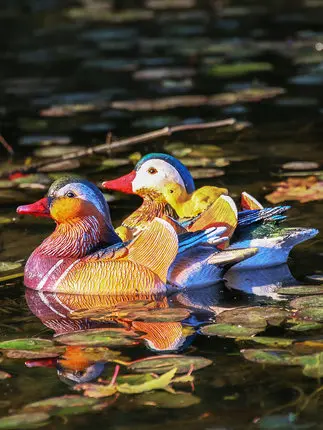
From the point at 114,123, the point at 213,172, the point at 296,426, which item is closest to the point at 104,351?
the point at 296,426

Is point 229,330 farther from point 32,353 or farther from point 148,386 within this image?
point 32,353

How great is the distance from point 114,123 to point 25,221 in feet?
11.9

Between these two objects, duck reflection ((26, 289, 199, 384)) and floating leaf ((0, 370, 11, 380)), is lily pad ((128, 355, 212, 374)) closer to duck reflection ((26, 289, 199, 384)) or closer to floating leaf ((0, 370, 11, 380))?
duck reflection ((26, 289, 199, 384))

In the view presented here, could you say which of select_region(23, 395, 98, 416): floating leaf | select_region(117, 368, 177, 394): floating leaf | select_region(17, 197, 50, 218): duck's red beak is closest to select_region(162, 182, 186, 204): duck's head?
select_region(17, 197, 50, 218): duck's red beak

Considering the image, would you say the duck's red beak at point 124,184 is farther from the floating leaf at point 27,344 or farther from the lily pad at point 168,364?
the lily pad at point 168,364

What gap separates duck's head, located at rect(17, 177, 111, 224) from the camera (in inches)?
332

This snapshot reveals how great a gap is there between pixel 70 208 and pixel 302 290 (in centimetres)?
158

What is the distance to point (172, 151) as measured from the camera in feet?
39.5

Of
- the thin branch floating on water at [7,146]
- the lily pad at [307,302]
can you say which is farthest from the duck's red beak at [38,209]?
the thin branch floating on water at [7,146]

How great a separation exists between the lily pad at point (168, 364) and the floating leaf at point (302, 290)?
4.29 feet

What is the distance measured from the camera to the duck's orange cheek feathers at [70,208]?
8.44m

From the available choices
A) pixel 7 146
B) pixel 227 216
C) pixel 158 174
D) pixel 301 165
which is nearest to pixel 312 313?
pixel 227 216

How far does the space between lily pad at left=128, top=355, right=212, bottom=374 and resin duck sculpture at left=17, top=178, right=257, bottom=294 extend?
1285 mm

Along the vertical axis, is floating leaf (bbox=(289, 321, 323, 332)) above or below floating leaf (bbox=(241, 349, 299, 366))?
below
